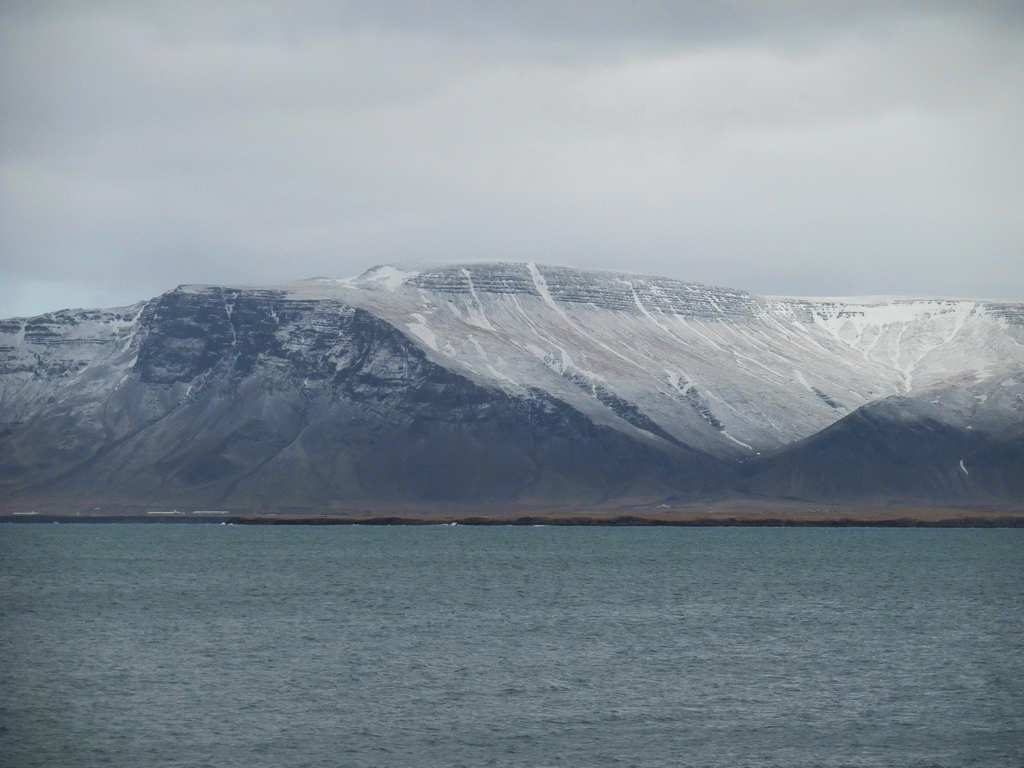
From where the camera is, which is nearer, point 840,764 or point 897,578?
point 840,764

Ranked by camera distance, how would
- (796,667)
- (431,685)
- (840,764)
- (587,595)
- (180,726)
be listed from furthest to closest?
(587,595) → (796,667) → (431,685) → (180,726) → (840,764)

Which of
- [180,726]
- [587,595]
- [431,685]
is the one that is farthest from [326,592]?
[180,726]

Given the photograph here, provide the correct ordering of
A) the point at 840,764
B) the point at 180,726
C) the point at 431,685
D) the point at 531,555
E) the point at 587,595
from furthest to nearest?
1. the point at 531,555
2. the point at 587,595
3. the point at 431,685
4. the point at 180,726
5. the point at 840,764

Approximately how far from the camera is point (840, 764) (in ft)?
200

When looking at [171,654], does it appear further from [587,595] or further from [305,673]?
[587,595]

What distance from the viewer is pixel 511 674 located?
81.7 meters

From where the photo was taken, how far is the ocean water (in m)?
63.8

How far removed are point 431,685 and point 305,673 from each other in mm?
8242

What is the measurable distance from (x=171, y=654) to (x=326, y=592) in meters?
43.4

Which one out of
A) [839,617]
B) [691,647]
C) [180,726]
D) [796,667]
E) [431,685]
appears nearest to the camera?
[180,726]

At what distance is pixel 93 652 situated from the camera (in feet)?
294

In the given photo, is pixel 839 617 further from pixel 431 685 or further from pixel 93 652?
pixel 93 652

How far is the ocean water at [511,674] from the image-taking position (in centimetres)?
6378

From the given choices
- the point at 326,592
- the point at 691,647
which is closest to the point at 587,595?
the point at 326,592
